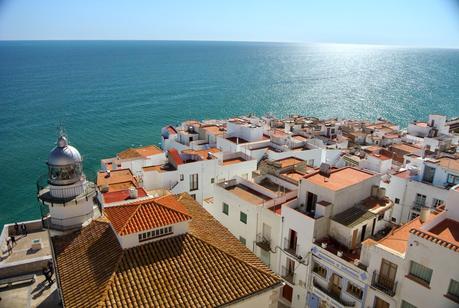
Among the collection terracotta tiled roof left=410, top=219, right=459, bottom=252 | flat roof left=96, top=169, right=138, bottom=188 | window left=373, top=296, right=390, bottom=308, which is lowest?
window left=373, top=296, right=390, bottom=308

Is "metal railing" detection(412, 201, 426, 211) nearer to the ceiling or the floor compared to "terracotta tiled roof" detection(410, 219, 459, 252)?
nearer to the floor

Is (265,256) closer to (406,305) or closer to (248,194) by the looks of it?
(248,194)

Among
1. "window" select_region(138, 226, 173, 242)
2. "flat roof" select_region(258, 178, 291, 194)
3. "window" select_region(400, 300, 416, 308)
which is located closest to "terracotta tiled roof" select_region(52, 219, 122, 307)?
"window" select_region(138, 226, 173, 242)

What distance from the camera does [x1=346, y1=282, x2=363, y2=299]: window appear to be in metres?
22.6

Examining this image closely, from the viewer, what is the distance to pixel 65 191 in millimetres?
19875

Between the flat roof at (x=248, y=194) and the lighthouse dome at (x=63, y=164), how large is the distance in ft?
48.8

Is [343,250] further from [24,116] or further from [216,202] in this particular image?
[24,116]

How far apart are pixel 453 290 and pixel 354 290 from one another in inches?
248

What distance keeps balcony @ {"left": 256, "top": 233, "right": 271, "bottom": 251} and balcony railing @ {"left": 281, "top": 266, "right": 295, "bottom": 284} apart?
2.03 meters

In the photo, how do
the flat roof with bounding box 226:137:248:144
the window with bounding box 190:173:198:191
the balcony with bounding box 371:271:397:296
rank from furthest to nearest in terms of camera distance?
the flat roof with bounding box 226:137:248:144 < the window with bounding box 190:173:198:191 < the balcony with bounding box 371:271:397:296

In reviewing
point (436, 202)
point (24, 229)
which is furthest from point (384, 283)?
point (24, 229)

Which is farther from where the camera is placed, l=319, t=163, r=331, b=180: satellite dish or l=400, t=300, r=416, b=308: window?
l=319, t=163, r=331, b=180: satellite dish

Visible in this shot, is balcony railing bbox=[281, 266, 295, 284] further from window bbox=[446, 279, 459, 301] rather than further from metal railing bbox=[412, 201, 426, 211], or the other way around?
metal railing bbox=[412, 201, 426, 211]

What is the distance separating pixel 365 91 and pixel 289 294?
14175cm
